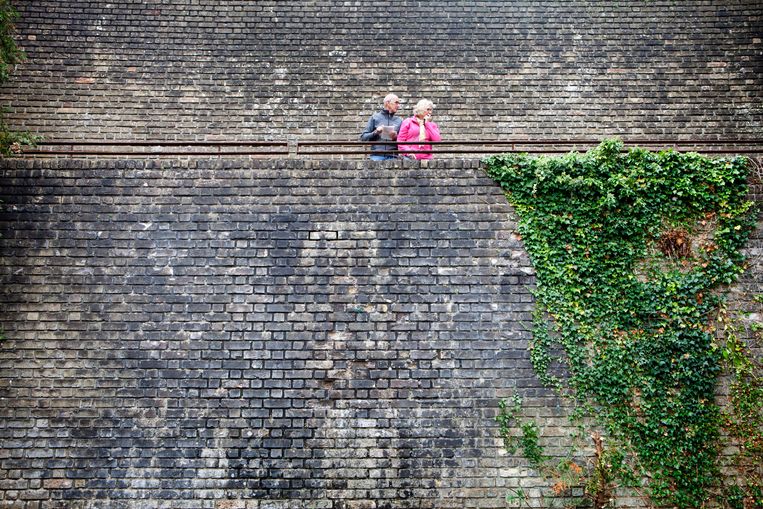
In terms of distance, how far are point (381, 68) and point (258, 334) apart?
20.2ft

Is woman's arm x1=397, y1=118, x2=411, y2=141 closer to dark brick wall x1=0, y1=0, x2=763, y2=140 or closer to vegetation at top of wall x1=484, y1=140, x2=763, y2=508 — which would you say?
vegetation at top of wall x1=484, y1=140, x2=763, y2=508

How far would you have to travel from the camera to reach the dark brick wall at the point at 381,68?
12.5 metres

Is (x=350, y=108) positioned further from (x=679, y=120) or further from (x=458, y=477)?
(x=458, y=477)

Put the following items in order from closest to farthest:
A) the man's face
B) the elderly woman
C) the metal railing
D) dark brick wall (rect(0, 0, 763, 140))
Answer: the metal railing
the elderly woman
the man's face
dark brick wall (rect(0, 0, 763, 140))

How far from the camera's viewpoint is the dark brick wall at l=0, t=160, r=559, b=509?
849 cm

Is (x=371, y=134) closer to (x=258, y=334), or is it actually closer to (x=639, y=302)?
(x=258, y=334)

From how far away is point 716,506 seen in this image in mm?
8422

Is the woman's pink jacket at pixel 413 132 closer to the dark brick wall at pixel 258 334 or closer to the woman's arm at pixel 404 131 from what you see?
the woman's arm at pixel 404 131

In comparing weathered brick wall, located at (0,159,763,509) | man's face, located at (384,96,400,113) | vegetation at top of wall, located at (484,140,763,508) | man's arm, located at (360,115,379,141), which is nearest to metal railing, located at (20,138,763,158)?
man's arm, located at (360,115,379,141)

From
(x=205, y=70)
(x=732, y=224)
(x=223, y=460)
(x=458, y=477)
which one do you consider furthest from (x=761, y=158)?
(x=205, y=70)

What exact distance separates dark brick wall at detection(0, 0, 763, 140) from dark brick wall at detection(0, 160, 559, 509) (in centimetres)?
335

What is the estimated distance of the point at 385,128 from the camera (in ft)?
32.6

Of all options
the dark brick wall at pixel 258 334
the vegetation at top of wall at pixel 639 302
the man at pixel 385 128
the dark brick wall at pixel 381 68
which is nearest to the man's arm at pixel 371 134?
the man at pixel 385 128

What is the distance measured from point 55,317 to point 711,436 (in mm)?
8384
